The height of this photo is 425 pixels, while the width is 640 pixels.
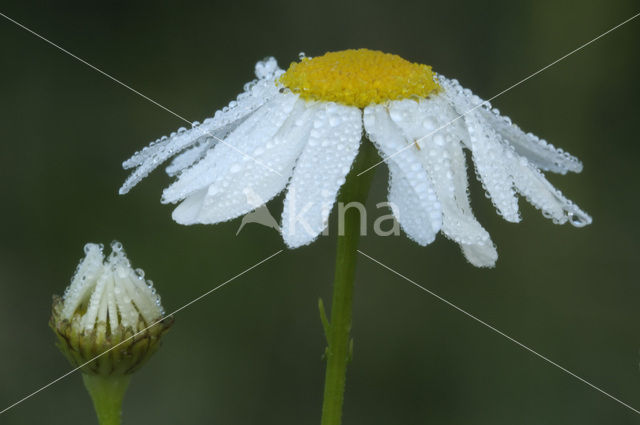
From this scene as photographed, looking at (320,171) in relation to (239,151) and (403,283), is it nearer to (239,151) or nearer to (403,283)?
(239,151)

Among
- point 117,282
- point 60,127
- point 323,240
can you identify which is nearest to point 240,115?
point 117,282

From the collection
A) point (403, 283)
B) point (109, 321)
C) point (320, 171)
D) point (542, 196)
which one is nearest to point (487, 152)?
point (542, 196)

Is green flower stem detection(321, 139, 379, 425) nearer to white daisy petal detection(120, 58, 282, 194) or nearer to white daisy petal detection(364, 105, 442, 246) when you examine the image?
white daisy petal detection(364, 105, 442, 246)

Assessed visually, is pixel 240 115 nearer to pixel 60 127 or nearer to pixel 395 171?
pixel 395 171

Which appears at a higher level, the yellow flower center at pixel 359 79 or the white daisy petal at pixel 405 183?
the yellow flower center at pixel 359 79

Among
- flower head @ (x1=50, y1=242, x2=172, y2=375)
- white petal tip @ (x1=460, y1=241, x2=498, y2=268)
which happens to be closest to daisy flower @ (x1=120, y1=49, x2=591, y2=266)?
white petal tip @ (x1=460, y1=241, x2=498, y2=268)

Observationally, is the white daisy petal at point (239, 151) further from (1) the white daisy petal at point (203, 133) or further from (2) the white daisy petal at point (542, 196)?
(2) the white daisy petal at point (542, 196)

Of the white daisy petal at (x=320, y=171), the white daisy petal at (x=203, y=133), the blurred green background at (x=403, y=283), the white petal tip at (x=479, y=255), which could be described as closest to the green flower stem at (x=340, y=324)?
the white daisy petal at (x=320, y=171)
